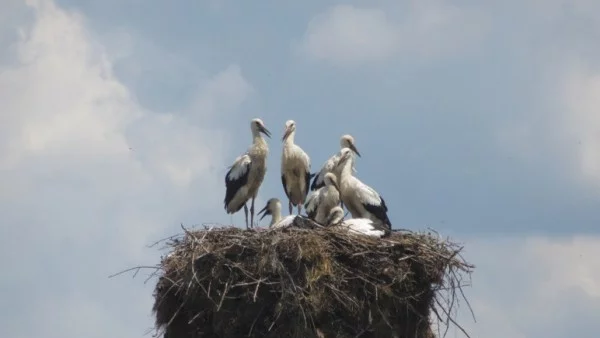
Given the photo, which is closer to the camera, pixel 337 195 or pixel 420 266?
pixel 420 266

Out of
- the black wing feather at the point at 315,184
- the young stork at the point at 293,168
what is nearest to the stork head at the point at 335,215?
the black wing feather at the point at 315,184

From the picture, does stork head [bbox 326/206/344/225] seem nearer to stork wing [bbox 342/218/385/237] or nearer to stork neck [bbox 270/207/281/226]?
stork wing [bbox 342/218/385/237]

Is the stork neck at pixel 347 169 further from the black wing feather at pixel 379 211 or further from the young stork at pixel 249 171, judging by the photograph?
the young stork at pixel 249 171

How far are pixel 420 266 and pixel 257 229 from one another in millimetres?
1528

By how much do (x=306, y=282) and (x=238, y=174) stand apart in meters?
4.33

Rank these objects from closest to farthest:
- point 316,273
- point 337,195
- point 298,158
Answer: point 316,273 < point 337,195 < point 298,158

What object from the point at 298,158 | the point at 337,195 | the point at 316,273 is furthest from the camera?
the point at 298,158

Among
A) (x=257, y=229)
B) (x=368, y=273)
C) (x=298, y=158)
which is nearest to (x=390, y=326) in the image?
(x=368, y=273)

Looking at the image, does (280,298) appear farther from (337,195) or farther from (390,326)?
(337,195)

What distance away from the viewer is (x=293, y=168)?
18016 millimetres

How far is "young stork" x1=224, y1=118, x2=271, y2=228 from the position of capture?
18.0 metres

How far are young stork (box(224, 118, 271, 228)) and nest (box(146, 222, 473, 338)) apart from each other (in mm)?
3510

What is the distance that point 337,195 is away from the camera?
16438 millimetres

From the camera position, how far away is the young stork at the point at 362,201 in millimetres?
16547
